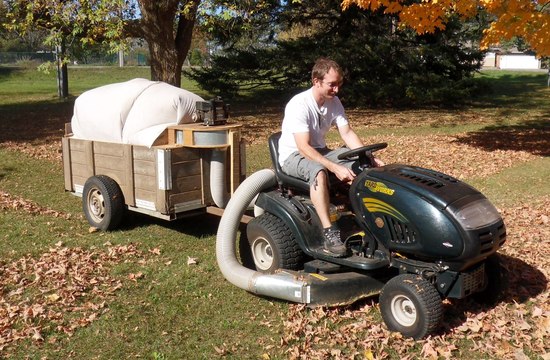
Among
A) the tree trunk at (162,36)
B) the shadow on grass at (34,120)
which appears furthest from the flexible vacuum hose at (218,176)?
the shadow on grass at (34,120)

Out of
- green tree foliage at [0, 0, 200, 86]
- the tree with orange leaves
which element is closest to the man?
the tree with orange leaves

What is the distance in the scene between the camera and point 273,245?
4.92 m

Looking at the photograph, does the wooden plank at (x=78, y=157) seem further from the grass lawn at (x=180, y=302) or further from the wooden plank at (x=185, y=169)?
the wooden plank at (x=185, y=169)

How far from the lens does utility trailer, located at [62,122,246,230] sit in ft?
19.9

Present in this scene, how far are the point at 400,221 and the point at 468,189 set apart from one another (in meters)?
0.53

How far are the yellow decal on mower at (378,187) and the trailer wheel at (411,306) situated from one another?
0.57 m

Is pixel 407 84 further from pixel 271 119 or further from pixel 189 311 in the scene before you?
pixel 189 311

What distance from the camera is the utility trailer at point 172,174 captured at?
6.06 m

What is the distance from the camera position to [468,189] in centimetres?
422

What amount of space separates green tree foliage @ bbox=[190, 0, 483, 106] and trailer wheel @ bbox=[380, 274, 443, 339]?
15.9 m

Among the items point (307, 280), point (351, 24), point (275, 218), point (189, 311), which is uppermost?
point (351, 24)

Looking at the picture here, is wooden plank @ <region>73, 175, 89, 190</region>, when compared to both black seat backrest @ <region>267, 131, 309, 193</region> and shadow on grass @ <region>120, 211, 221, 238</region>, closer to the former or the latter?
shadow on grass @ <region>120, 211, 221, 238</region>

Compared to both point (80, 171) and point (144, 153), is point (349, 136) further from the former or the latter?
point (80, 171)

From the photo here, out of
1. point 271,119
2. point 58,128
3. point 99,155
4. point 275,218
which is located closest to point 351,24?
point 271,119
